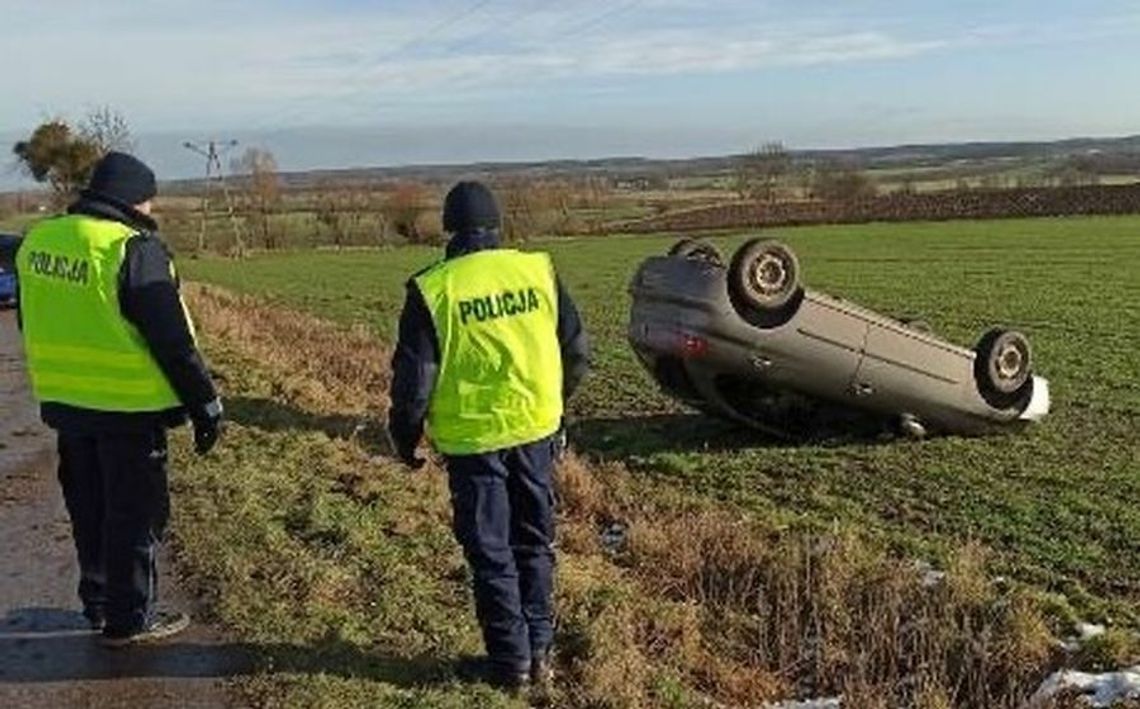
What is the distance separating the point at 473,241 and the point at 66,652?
235 centimetres

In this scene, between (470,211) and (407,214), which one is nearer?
(470,211)

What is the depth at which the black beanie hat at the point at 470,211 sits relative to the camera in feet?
15.2

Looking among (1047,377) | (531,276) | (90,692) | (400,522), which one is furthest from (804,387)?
(90,692)

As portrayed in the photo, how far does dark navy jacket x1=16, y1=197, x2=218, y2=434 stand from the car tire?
7716mm

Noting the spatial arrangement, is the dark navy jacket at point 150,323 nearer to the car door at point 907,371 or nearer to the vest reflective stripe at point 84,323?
the vest reflective stripe at point 84,323

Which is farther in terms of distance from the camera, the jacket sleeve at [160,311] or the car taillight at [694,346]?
the car taillight at [694,346]

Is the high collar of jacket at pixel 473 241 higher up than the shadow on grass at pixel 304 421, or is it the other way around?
the high collar of jacket at pixel 473 241

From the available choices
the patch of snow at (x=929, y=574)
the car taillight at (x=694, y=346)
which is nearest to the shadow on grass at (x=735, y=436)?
the car taillight at (x=694, y=346)

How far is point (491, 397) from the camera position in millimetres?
4691

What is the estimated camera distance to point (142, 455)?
16.6ft

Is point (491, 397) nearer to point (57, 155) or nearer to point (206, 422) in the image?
point (206, 422)

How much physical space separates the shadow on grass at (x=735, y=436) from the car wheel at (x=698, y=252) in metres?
1.60

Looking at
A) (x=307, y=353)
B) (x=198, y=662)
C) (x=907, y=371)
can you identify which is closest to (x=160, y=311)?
(x=198, y=662)

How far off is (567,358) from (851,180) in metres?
79.4
